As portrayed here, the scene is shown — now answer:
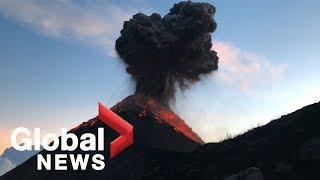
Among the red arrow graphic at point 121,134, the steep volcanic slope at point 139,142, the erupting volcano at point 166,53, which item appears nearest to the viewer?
the steep volcanic slope at point 139,142

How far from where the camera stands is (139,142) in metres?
70.1

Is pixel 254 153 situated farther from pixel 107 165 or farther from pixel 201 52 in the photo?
pixel 201 52

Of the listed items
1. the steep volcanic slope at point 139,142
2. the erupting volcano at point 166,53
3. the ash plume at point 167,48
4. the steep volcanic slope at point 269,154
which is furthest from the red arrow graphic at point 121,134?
the steep volcanic slope at point 269,154

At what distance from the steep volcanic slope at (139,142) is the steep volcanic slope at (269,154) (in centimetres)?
1774

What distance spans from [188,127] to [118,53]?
58.3 feet

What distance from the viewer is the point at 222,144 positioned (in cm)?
4212

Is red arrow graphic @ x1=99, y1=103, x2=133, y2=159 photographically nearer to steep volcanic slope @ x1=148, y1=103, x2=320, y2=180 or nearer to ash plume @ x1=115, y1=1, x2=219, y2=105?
ash plume @ x1=115, y1=1, x2=219, y2=105

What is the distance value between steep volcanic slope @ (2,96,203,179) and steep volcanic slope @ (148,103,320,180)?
17742mm

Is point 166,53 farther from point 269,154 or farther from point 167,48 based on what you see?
point 269,154

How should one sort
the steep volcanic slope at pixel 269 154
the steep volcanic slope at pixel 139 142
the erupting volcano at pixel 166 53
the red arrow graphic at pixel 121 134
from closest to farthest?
the steep volcanic slope at pixel 269 154 → the steep volcanic slope at pixel 139 142 → the red arrow graphic at pixel 121 134 → the erupting volcano at pixel 166 53

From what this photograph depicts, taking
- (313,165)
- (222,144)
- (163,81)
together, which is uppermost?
(163,81)

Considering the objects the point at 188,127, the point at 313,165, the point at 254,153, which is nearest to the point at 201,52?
the point at 188,127

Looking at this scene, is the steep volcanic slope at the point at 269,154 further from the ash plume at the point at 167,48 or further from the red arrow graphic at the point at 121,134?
the ash plume at the point at 167,48

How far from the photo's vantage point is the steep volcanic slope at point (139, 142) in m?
62.1
